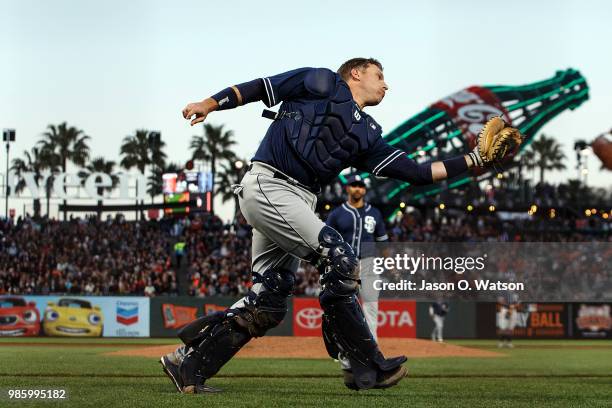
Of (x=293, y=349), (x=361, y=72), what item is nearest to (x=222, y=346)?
(x=361, y=72)

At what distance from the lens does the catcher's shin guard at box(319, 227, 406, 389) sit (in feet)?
20.5

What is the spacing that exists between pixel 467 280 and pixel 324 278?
29.4 m

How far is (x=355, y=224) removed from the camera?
12.5m

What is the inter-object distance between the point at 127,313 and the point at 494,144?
77.6ft

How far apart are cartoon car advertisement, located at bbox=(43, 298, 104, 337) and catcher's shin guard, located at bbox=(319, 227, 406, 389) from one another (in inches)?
911

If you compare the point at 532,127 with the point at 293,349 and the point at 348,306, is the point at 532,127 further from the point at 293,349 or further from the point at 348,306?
the point at 348,306

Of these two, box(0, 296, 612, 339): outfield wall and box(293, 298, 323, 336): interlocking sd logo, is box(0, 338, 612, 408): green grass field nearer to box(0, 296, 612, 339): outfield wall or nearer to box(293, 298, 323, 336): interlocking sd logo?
box(293, 298, 323, 336): interlocking sd logo

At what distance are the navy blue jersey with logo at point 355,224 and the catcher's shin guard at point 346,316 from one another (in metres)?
5.77

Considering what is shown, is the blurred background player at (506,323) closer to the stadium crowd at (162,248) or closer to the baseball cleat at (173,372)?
the stadium crowd at (162,248)

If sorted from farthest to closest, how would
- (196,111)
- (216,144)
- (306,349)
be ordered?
(216,144) → (306,349) → (196,111)

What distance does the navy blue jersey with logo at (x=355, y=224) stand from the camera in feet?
40.8

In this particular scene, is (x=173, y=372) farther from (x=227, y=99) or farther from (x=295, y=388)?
(x=227, y=99)

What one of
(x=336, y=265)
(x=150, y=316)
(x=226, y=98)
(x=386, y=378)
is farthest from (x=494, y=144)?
(x=150, y=316)

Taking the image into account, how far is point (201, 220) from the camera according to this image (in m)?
43.8
